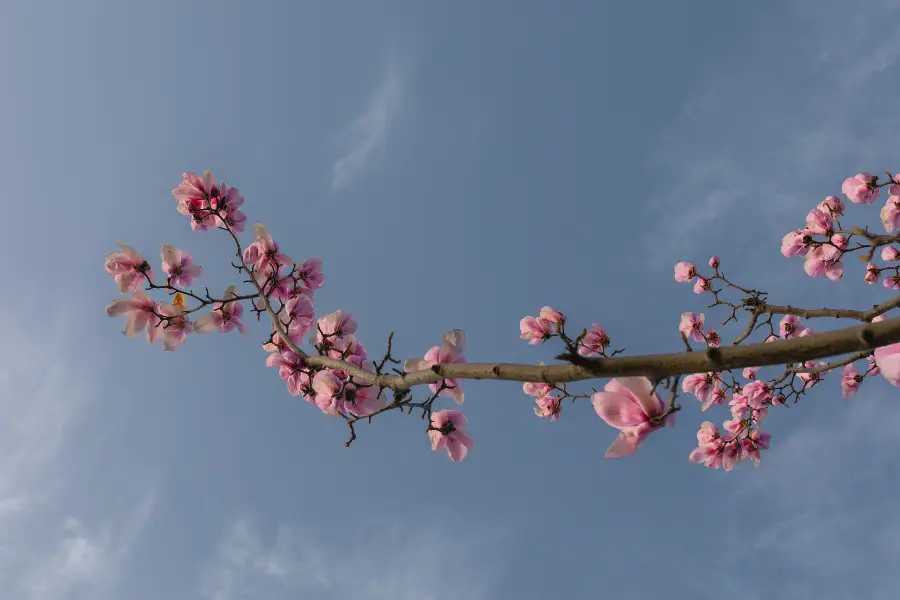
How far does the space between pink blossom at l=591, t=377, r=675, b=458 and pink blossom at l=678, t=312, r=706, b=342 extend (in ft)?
20.0

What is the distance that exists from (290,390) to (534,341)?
288 centimetres

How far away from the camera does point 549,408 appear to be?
724 cm

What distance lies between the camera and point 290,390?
412 centimetres

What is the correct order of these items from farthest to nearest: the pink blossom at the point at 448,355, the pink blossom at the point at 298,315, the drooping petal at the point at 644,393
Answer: the pink blossom at the point at 298,315 < the pink blossom at the point at 448,355 < the drooping petal at the point at 644,393

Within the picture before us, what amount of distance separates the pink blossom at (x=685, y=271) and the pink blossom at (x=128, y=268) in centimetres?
668

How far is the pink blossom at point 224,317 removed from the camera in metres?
4.45

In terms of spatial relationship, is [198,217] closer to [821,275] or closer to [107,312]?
[107,312]

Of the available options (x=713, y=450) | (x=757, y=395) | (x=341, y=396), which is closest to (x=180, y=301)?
(x=341, y=396)

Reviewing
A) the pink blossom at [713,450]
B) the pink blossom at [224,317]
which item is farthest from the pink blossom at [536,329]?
the pink blossom at [224,317]

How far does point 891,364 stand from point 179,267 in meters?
5.05

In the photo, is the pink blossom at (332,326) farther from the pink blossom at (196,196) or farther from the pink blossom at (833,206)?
the pink blossom at (833,206)

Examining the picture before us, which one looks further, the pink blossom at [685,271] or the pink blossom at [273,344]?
the pink blossom at [685,271]

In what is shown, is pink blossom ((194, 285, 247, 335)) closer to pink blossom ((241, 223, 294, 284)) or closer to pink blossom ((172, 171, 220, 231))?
pink blossom ((241, 223, 294, 284))

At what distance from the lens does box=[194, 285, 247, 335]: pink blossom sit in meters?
4.45
